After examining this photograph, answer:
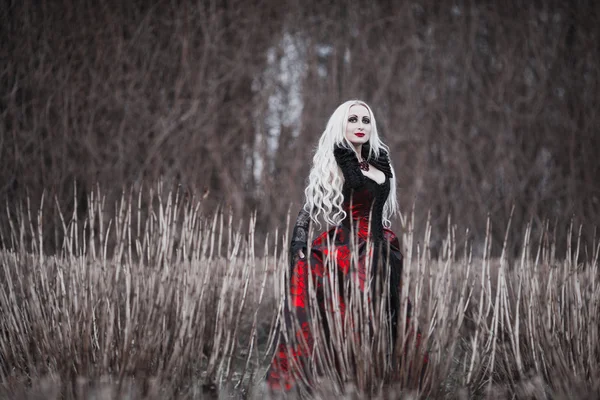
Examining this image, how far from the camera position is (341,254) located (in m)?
2.04

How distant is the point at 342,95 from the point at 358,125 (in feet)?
11.4

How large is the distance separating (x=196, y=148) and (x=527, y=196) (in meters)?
3.28

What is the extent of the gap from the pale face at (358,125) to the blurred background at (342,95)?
10.4ft

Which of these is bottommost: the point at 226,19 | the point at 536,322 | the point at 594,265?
the point at 536,322

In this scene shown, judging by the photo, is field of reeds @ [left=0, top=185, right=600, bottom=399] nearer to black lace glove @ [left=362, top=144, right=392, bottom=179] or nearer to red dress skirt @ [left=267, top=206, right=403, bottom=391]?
red dress skirt @ [left=267, top=206, right=403, bottom=391]

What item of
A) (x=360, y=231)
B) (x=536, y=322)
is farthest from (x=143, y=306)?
(x=536, y=322)

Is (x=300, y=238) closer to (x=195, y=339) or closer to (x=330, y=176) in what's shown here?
(x=330, y=176)

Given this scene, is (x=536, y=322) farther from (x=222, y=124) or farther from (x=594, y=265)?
(x=222, y=124)

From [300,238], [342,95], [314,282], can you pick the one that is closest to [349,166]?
[300,238]

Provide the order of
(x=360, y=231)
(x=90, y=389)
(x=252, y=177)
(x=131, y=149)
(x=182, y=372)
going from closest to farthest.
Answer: (x=90, y=389)
(x=182, y=372)
(x=360, y=231)
(x=131, y=149)
(x=252, y=177)

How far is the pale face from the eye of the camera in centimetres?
218

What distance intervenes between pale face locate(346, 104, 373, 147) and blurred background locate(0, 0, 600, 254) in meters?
3.18

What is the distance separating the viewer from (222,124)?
5.49 m

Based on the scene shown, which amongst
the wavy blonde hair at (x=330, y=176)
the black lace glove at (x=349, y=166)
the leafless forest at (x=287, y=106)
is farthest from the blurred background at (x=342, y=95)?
the black lace glove at (x=349, y=166)
